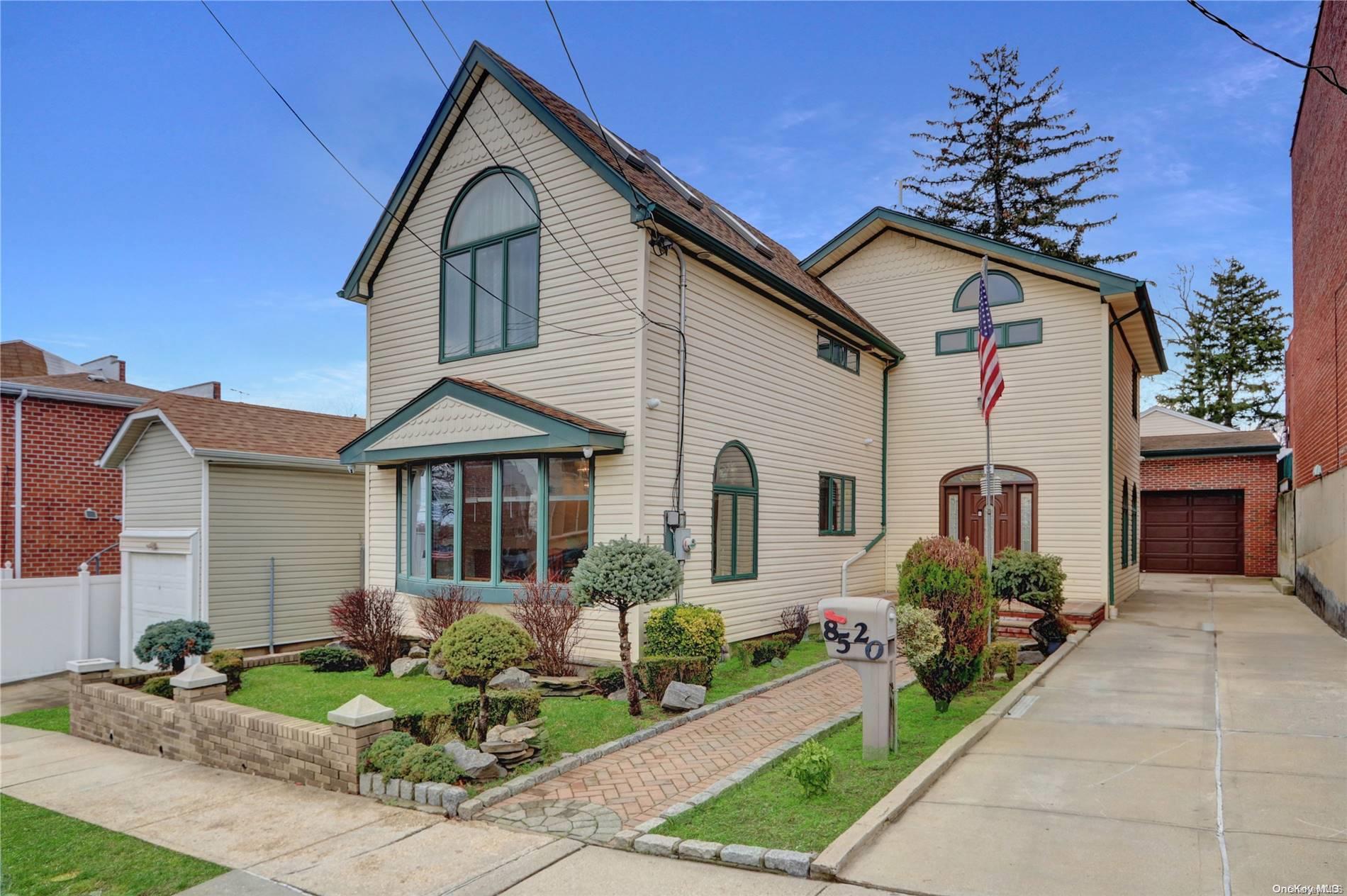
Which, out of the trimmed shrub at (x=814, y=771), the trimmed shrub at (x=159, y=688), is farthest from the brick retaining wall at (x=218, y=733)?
the trimmed shrub at (x=814, y=771)

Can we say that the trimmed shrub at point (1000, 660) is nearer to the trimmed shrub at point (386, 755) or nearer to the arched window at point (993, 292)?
the trimmed shrub at point (386, 755)

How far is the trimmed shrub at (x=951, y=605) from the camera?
8102 millimetres

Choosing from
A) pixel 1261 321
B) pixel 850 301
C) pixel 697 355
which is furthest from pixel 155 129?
pixel 1261 321

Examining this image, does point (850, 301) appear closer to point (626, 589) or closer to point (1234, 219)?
point (626, 589)

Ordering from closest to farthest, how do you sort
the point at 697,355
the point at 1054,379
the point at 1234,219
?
1. the point at 697,355
2. the point at 1054,379
3. the point at 1234,219

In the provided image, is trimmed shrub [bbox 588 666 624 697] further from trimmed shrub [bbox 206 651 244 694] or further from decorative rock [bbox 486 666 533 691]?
trimmed shrub [bbox 206 651 244 694]

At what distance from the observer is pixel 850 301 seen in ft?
60.1

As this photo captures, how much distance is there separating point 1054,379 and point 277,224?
51.2 ft

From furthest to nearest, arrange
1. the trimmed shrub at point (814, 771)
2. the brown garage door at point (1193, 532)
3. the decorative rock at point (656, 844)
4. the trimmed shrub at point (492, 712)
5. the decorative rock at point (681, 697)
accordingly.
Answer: the brown garage door at point (1193, 532)
the decorative rock at point (681, 697)
the trimmed shrub at point (492, 712)
the trimmed shrub at point (814, 771)
the decorative rock at point (656, 844)

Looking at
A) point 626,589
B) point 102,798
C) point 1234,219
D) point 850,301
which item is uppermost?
point 1234,219

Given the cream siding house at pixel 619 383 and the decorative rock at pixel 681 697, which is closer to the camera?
the decorative rock at pixel 681 697

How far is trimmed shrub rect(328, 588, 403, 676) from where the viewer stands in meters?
11.6

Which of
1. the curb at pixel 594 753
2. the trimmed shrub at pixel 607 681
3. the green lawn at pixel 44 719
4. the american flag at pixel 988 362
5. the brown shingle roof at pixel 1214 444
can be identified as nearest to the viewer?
the curb at pixel 594 753

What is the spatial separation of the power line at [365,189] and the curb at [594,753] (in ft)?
15.0
